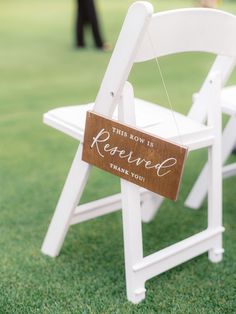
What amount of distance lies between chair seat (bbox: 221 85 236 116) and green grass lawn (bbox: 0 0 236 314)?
0.49 m

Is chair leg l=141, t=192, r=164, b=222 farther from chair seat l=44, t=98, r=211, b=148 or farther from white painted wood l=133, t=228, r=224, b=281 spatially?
chair seat l=44, t=98, r=211, b=148

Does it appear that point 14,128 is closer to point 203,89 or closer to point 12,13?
point 203,89

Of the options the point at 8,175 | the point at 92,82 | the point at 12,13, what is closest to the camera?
the point at 8,175

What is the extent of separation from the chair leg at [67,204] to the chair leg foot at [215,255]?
19.4 inches

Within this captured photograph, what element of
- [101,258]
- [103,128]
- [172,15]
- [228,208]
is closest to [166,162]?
[103,128]

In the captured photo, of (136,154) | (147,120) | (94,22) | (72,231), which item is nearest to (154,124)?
(147,120)

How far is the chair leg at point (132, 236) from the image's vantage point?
4.91 feet

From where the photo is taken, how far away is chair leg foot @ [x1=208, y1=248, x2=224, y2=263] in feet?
5.82

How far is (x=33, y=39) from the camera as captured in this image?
19.4ft

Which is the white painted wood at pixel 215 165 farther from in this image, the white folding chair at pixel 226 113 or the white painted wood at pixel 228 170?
the white painted wood at pixel 228 170

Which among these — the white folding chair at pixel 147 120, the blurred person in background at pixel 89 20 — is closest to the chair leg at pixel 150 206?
the white folding chair at pixel 147 120

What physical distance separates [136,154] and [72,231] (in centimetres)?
68

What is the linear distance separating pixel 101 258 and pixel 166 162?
0.58 meters

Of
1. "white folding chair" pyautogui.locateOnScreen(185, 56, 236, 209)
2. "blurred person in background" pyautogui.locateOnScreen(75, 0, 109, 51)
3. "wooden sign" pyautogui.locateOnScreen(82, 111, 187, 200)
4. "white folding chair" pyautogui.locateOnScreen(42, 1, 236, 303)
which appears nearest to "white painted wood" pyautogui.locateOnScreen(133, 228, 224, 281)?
"white folding chair" pyautogui.locateOnScreen(42, 1, 236, 303)
